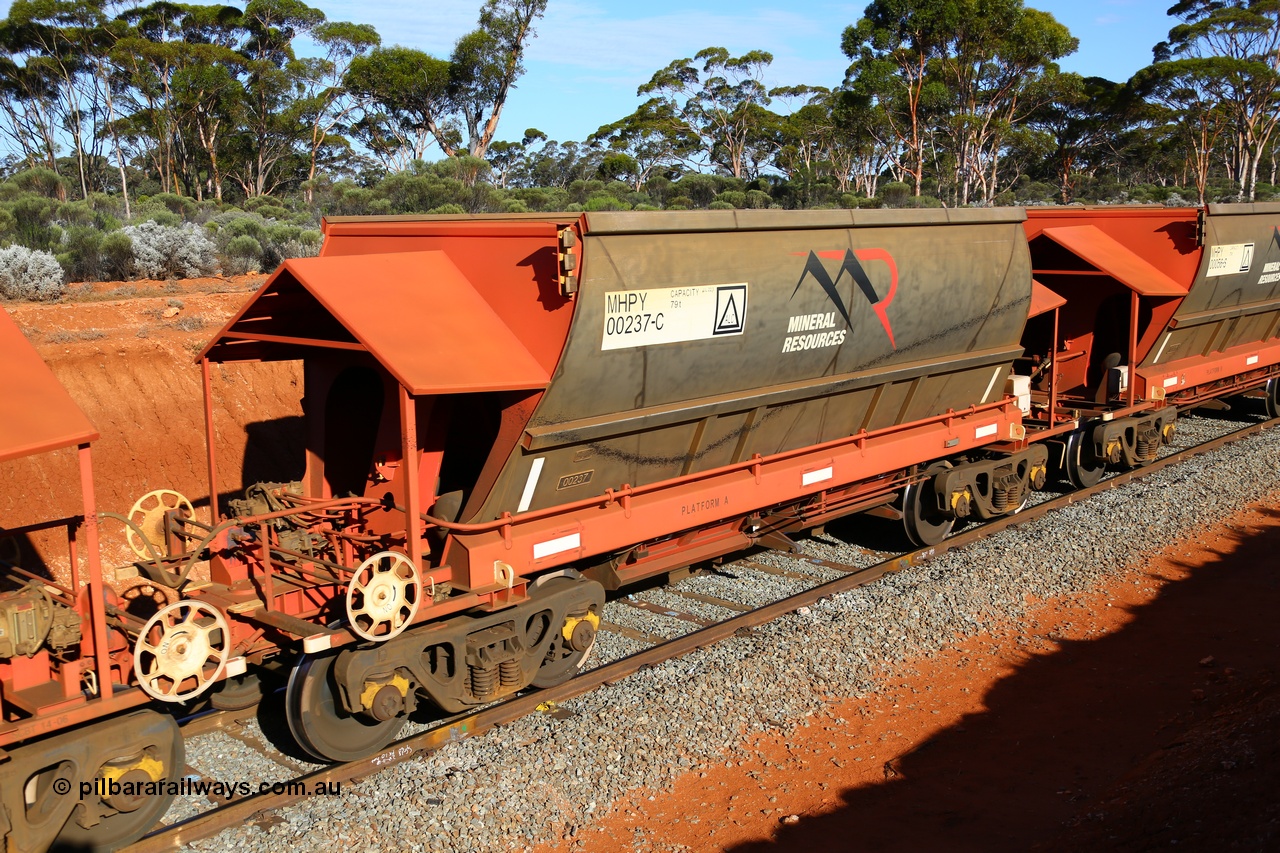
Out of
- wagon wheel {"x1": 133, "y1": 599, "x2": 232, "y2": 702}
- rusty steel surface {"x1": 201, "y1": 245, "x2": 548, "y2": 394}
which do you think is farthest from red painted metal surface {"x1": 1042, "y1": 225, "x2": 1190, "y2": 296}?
wagon wheel {"x1": 133, "y1": 599, "x2": 232, "y2": 702}

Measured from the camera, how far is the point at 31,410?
498cm

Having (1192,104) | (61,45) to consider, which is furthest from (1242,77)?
(61,45)

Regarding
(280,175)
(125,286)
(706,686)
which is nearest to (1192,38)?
(280,175)

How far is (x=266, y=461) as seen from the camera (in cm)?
1255

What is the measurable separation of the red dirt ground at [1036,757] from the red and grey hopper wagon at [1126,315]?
4092mm

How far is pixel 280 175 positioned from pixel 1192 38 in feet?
148

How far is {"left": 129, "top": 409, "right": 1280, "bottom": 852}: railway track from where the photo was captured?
5.88m

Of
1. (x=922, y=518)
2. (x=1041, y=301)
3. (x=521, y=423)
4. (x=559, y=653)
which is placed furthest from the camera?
(x=1041, y=301)

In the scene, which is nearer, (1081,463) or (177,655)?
(177,655)

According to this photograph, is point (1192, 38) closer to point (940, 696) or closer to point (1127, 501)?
point (1127, 501)

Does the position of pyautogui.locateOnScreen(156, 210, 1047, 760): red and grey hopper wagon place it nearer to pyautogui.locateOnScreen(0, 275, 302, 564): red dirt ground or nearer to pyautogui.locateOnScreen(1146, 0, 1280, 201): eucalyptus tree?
pyautogui.locateOnScreen(0, 275, 302, 564): red dirt ground

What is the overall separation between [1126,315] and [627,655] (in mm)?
8785

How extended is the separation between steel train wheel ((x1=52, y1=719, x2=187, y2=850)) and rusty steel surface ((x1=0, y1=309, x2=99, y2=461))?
1.82 metres

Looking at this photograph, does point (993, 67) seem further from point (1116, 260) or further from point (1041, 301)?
point (1041, 301)
